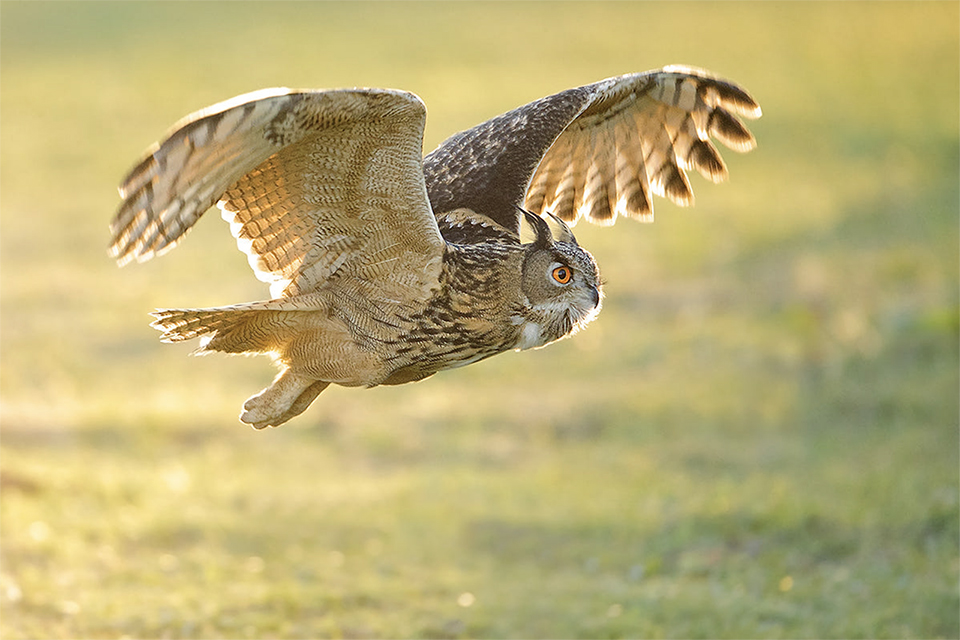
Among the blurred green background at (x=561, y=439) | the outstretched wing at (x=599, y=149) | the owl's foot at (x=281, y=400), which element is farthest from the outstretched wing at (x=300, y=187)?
the blurred green background at (x=561, y=439)

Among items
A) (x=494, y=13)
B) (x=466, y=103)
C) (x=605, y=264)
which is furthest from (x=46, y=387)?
(x=494, y=13)

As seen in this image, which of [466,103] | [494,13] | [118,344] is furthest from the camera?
[494,13]

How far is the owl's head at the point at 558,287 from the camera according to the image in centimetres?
575

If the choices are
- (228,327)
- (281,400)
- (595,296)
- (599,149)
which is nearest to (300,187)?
(228,327)

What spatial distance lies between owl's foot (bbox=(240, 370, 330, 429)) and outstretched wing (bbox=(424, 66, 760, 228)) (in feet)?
3.49

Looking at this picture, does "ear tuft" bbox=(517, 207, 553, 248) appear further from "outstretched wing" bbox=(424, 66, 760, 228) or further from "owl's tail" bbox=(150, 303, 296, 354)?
"owl's tail" bbox=(150, 303, 296, 354)

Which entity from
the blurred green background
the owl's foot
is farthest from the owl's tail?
the blurred green background

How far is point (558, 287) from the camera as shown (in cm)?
577

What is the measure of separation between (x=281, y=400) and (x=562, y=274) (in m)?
1.31

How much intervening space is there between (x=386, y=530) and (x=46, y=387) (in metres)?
4.36

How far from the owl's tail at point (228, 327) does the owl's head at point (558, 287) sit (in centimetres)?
106

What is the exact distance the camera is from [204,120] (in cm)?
471

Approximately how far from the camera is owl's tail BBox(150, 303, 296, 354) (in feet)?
18.4

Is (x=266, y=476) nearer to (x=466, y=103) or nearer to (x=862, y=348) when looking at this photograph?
(x=862, y=348)
